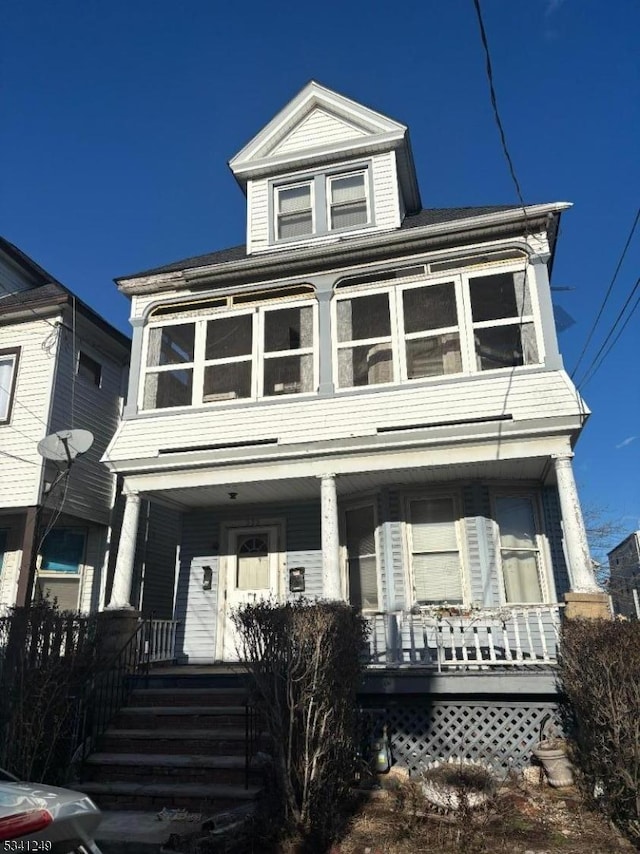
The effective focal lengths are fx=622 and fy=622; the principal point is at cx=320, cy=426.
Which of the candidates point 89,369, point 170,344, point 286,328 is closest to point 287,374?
point 286,328

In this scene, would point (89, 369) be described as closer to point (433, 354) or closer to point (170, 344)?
point (170, 344)

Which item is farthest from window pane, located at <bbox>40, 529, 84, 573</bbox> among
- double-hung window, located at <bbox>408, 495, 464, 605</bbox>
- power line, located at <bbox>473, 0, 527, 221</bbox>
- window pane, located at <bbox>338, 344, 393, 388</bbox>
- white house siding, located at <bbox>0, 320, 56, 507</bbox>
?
power line, located at <bbox>473, 0, 527, 221</bbox>

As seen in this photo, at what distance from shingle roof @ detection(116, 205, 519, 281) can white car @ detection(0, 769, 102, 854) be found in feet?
29.7

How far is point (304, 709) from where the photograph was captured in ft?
17.4

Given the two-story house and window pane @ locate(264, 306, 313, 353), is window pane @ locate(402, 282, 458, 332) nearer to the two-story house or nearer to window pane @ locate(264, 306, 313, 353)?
the two-story house

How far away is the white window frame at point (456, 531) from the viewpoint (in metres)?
9.54

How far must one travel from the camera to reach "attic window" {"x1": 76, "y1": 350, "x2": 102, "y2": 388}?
12.6 m

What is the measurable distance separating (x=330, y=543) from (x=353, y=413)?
2.00 m

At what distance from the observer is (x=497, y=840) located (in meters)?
5.08

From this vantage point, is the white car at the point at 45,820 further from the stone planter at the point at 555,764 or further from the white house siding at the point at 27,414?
the white house siding at the point at 27,414

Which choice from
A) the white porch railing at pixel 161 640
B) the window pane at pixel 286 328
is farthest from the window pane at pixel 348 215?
the white porch railing at pixel 161 640

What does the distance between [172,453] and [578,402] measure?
243 inches

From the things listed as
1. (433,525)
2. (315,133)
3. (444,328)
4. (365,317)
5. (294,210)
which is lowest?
(433,525)

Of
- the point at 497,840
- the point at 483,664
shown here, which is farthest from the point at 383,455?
the point at 497,840
